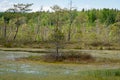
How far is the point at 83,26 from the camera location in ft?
366

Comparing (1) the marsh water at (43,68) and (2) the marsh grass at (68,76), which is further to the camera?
(1) the marsh water at (43,68)

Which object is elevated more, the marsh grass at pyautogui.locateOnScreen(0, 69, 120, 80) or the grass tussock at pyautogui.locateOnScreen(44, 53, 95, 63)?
the marsh grass at pyautogui.locateOnScreen(0, 69, 120, 80)

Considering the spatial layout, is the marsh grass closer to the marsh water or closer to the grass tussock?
the marsh water

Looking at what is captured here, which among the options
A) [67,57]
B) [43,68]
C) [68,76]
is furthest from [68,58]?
[68,76]

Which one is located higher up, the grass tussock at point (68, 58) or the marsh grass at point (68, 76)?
the marsh grass at point (68, 76)

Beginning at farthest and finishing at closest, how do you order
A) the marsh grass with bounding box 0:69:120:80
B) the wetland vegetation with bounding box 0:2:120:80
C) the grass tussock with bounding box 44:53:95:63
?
the grass tussock with bounding box 44:53:95:63, the wetland vegetation with bounding box 0:2:120:80, the marsh grass with bounding box 0:69:120:80

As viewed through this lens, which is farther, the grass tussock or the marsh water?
the grass tussock

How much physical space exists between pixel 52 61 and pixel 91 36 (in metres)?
60.4

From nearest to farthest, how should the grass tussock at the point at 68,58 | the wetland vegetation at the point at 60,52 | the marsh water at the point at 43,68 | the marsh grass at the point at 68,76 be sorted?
the marsh grass at the point at 68,76, the wetland vegetation at the point at 60,52, the marsh water at the point at 43,68, the grass tussock at the point at 68,58

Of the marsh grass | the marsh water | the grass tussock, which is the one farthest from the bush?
the marsh grass

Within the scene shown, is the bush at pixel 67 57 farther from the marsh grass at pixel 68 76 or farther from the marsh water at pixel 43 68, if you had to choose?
the marsh grass at pixel 68 76

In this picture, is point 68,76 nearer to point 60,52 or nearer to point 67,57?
point 67,57

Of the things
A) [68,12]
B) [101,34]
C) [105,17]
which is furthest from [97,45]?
[105,17]

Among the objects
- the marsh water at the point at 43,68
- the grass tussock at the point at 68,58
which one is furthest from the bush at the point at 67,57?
the marsh water at the point at 43,68
